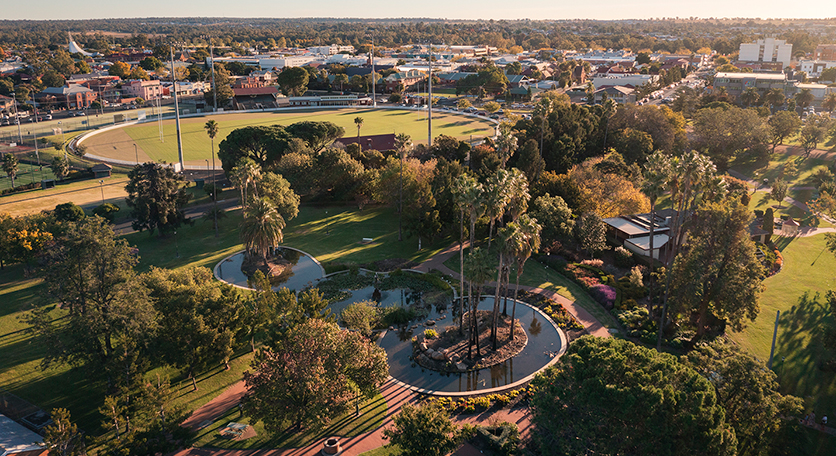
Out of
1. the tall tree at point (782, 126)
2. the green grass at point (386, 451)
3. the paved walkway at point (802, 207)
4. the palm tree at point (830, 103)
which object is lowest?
the green grass at point (386, 451)

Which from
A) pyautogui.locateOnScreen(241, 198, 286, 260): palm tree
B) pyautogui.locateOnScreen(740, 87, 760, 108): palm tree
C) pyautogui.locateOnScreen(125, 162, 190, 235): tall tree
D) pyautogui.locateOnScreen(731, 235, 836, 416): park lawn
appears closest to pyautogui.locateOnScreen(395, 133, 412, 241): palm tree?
pyautogui.locateOnScreen(241, 198, 286, 260): palm tree

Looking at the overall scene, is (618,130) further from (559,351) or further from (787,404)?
(787,404)

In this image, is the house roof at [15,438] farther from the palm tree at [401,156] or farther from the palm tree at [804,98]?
the palm tree at [804,98]

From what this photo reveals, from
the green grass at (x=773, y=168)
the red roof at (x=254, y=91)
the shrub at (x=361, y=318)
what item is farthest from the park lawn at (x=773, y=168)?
the red roof at (x=254, y=91)

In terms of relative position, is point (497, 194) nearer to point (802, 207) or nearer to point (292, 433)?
point (292, 433)

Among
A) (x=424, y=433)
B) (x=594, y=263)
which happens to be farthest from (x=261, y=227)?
(x=594, y=263)

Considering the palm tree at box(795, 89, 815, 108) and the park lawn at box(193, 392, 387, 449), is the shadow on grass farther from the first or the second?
the palm tree at box(795, 89, 815, 108)

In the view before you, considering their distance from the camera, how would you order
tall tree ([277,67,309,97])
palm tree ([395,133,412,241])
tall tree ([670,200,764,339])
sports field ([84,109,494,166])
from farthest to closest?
tall tree ([277,67,309,97]) → sports field ([84,109,494,166]) → palm tree ([395,133,412,241]) → tall tree ([670,200,764,339])
